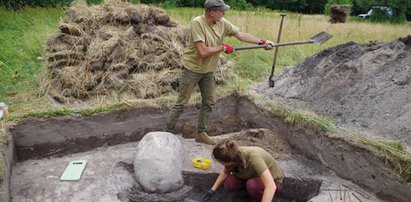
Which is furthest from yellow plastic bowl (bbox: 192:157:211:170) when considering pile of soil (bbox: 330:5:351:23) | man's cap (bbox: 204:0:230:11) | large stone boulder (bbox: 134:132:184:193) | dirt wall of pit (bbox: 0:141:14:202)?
pile of soil (bbox: 330:5:351:23)

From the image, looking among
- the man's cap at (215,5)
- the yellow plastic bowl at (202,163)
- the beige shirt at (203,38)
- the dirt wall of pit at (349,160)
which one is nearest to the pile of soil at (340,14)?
the dirt wall of pit at (349,160)

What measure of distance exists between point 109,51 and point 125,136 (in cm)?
167

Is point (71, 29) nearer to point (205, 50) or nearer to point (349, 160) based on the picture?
point (205, 50)

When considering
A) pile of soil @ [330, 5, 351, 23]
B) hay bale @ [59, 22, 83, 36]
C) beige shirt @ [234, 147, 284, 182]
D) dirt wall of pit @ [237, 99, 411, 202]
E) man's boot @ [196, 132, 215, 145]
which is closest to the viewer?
beige shirt @ [234, 147, 284, 182]

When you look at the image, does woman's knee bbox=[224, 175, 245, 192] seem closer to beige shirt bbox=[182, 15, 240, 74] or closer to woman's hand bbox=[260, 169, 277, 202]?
woman's hand bbox=[260, 169, 277, 202]

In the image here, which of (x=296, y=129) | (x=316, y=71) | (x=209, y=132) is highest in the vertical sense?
(x=316, y=71)

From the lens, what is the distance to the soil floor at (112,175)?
384cm

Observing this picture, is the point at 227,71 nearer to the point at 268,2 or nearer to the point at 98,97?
the point at 98,97

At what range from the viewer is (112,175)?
421 cm

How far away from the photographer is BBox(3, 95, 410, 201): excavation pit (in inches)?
153

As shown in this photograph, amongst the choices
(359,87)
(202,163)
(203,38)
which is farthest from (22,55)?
(359,87)

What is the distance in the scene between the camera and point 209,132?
570 cm

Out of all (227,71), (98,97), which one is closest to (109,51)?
(98,97)

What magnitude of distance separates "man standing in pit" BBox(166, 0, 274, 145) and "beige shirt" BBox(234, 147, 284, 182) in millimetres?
1211
